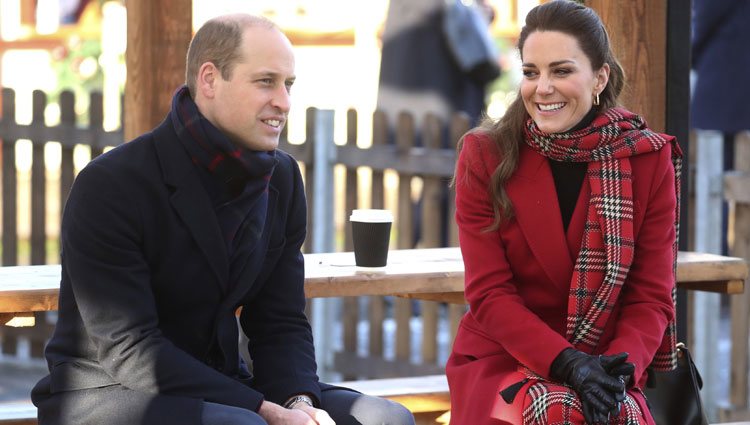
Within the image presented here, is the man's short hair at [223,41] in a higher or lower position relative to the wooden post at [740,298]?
higher

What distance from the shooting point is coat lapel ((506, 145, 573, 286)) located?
3479 mm

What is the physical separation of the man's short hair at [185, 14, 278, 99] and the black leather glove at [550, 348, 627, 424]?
112cm

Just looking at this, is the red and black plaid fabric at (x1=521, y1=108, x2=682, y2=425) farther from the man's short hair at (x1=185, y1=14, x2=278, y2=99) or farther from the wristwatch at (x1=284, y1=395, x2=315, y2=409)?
the man's short hair at (x1=185, y1=14, x2=278, y2=99)

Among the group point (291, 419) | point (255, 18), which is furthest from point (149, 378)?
point (255, 18)

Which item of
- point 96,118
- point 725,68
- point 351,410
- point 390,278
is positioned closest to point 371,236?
point 390,278

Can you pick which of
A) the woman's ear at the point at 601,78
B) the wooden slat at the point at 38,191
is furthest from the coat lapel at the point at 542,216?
the wooden slat at the point at 38,191

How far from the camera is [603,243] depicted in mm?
3445

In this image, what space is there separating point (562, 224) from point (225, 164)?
960mm

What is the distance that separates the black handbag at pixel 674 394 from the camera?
3.69 m

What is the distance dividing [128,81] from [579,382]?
7.72 ft

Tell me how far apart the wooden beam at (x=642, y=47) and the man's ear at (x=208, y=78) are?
5.66 feet

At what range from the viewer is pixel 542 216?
11.5 feet

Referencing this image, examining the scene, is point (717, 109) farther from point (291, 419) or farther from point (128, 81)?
point (291, 419)

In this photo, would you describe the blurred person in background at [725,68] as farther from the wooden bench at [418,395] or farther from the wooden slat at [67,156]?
the wooden slat at [67,156]
